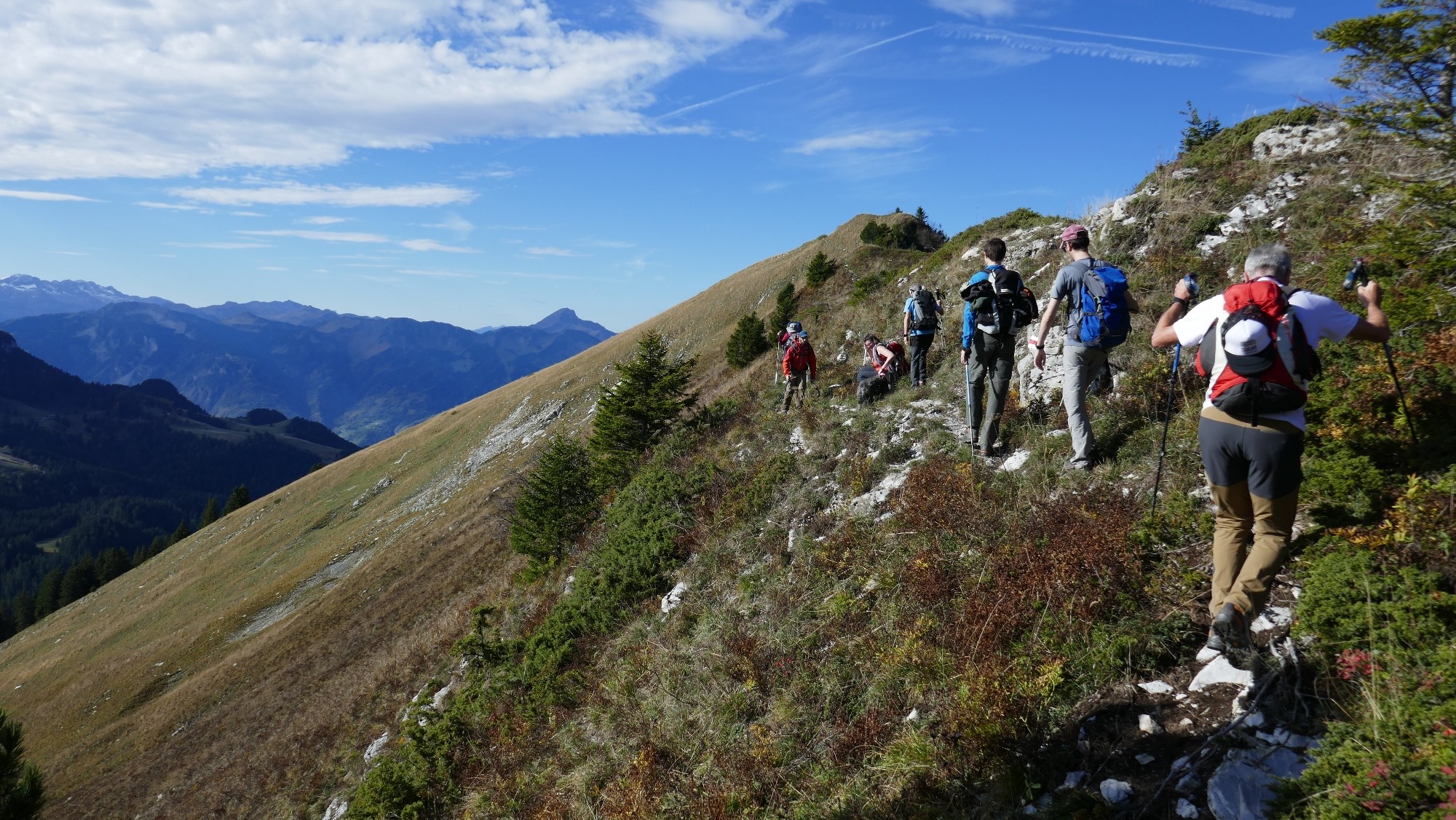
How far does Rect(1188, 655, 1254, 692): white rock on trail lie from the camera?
4.24 meters

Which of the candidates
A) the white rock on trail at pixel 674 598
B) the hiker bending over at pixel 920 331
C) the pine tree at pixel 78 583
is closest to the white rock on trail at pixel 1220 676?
the white rock on trail at pixel 674 598

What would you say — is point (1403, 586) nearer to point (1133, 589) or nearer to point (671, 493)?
point (1133, 589)

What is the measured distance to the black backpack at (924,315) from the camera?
12.5 meters

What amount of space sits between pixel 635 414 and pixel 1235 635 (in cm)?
1741

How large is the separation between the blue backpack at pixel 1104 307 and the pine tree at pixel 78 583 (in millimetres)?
110907

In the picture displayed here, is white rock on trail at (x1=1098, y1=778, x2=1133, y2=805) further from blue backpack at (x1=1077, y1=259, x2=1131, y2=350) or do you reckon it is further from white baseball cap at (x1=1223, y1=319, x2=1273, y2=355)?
blue backpack at (x1=1077, y1=259, x2=1131, y2=350)

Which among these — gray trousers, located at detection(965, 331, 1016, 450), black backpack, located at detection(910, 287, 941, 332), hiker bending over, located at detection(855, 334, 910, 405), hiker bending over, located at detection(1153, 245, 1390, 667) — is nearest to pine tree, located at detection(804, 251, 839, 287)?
hiker bending over, located at detection(855, 334, 910, 405)

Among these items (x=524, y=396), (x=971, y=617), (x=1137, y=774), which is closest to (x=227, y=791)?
(x=971, y=617)

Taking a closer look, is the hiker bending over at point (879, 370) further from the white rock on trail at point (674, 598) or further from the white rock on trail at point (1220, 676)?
the white rock on trail at point (1220, 676)

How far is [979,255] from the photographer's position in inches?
776

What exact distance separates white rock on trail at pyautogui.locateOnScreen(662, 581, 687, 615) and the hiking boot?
6.89m

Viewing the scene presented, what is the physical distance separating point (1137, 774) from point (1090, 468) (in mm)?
4043

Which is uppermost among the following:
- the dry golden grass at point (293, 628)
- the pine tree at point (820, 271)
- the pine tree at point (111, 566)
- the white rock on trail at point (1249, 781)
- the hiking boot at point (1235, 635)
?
the pine tree at point (820, 271)

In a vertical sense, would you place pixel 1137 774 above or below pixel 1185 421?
below
